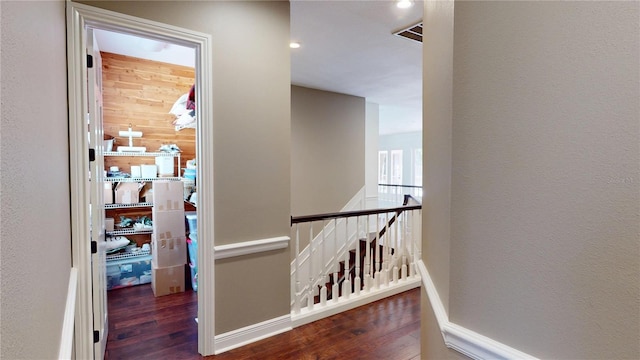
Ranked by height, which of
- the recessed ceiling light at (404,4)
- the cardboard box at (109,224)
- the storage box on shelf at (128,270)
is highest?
the recessed ceiling light at (404,4)

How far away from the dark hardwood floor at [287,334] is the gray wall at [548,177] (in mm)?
1597

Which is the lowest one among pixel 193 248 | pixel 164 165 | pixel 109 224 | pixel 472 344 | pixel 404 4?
pixel 193 248

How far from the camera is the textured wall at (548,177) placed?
620 mm

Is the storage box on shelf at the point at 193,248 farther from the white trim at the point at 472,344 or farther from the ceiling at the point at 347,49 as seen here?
the white trim at the point at 472,344

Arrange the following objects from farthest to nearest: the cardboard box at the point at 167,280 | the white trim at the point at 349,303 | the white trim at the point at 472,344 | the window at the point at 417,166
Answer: the window at the point at 417,166 → the cardboard box at the point at 167,280 → the white trim at the point at 349,303 → the white trim at the point at 472,344

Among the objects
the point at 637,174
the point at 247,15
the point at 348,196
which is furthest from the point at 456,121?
the point at 348,196

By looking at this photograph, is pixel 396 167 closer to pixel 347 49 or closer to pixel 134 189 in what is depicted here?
pixel 347 49

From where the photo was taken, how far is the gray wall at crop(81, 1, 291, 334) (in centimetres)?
216

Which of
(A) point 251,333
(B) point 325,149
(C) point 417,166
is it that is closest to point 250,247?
A: (A) point 251,333

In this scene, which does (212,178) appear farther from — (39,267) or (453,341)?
→ (453,341)

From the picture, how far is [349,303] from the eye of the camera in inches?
116

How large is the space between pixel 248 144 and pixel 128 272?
2.45m

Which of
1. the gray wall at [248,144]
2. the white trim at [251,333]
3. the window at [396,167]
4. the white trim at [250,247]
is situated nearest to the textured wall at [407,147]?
the window at [396,167]

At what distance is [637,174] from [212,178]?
2.04m
